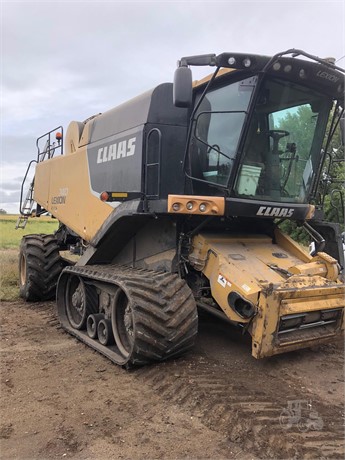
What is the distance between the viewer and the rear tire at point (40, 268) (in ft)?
25.6

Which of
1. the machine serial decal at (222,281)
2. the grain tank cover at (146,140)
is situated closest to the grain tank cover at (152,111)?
the grain tank cover at (146,140)

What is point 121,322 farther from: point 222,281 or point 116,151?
point 116,151

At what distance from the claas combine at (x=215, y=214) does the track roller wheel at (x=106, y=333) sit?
0.02 m

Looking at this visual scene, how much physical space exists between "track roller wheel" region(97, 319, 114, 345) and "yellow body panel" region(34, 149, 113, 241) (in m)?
1.37

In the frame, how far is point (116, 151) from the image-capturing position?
5664mm

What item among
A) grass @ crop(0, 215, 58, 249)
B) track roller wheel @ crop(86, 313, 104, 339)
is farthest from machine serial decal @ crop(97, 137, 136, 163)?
grass @ crop(0, 215, 58, 249)

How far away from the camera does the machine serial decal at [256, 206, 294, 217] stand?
4.70 meters

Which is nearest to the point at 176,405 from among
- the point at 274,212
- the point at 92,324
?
the point at 92,324

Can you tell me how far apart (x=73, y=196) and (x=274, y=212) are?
133 inches

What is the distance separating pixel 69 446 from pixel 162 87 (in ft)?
12.3

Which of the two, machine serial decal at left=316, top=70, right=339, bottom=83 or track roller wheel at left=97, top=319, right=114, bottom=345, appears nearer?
machine serial decal at left=316, top=70, right=339, bottom=83

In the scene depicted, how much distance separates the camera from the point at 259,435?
10.1ft

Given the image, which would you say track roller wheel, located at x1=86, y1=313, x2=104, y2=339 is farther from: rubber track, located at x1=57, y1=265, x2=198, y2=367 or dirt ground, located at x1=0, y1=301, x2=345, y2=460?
rubber track, located at x1=57, y1=265, x2=198, y2=367

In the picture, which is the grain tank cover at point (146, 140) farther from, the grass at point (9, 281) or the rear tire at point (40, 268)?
the grass at point (9, 281)
